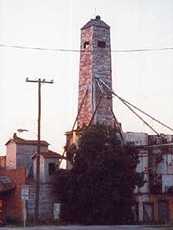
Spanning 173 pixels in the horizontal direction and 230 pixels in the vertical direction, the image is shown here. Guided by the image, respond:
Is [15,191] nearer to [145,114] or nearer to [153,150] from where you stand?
[153,150]

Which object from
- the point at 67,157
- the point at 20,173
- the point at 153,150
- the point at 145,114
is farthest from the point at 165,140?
the point at 20,173

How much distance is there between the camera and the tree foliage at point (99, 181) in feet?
157

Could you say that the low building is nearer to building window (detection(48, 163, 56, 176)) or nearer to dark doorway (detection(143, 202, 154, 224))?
building window (detection(48, 163, 56, 176))

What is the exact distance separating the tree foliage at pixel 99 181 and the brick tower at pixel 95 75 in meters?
11.5

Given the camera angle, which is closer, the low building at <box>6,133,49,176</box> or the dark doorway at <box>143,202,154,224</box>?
the dark doorway at <box>143,202,154,224</box>

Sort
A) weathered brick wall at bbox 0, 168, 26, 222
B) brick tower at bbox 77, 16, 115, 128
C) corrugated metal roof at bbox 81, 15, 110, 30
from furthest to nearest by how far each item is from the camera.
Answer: corrugated metal roof at bbox 81, 15, 110, 30 → brick tower at bbox 77, 16, 115, 128 → weathered brick wall at bbox 0, 168, 26, 222

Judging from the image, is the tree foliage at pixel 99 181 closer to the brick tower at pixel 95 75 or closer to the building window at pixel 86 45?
the brick tower at pixel 95 75

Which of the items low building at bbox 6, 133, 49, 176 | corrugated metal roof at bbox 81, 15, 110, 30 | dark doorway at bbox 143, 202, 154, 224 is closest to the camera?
dark doorway at bbox 143, 202, 154, 224

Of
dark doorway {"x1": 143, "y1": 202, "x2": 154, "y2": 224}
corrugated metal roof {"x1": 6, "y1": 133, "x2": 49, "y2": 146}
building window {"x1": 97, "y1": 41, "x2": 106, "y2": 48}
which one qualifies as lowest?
dark doorway {"x1": 143, "y1": 202, "x2": 154, "y2": 224}

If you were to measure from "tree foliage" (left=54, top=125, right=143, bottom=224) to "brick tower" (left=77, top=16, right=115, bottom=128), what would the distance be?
11.5 m

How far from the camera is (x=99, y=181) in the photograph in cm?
4816

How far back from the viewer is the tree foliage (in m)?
47.9

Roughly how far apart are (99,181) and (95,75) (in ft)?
56.2

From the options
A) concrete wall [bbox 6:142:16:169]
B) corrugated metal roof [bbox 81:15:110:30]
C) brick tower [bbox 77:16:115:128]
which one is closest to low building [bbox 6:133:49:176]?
concrete wall [bbox 6:142:16:169]
